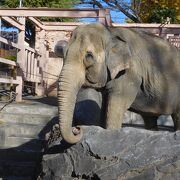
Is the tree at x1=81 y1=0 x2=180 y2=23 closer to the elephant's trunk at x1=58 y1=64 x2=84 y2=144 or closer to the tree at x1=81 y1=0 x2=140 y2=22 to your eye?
the tree at x1=81 y1=0 x2=140 y2=22

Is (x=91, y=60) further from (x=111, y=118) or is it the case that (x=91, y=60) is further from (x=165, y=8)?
(x=165, y=8)

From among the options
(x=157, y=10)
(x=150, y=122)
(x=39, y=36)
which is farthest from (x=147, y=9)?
(x=150, y=122)

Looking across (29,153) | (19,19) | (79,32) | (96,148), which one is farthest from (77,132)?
(19,19)

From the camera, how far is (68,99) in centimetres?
405

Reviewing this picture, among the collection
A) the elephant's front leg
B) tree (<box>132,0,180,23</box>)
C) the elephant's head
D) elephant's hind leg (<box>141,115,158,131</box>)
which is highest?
tree (<box>132,0,180,23</box>)

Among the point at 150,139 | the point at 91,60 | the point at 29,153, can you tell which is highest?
the point at 91,60

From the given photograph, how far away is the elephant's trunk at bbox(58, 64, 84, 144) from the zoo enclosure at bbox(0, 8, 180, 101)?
163 inches

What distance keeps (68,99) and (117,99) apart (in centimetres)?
85

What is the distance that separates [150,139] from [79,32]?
129 centimetres

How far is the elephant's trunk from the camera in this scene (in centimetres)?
388

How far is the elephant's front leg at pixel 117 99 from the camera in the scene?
4.73m

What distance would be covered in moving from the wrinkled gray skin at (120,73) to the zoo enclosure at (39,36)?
316 centimetres

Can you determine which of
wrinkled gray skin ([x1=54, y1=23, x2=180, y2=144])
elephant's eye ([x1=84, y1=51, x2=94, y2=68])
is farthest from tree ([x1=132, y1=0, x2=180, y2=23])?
elephant's eye ([x1=84, y1=51, x2=94, y2=68])

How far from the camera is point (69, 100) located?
406 cm
